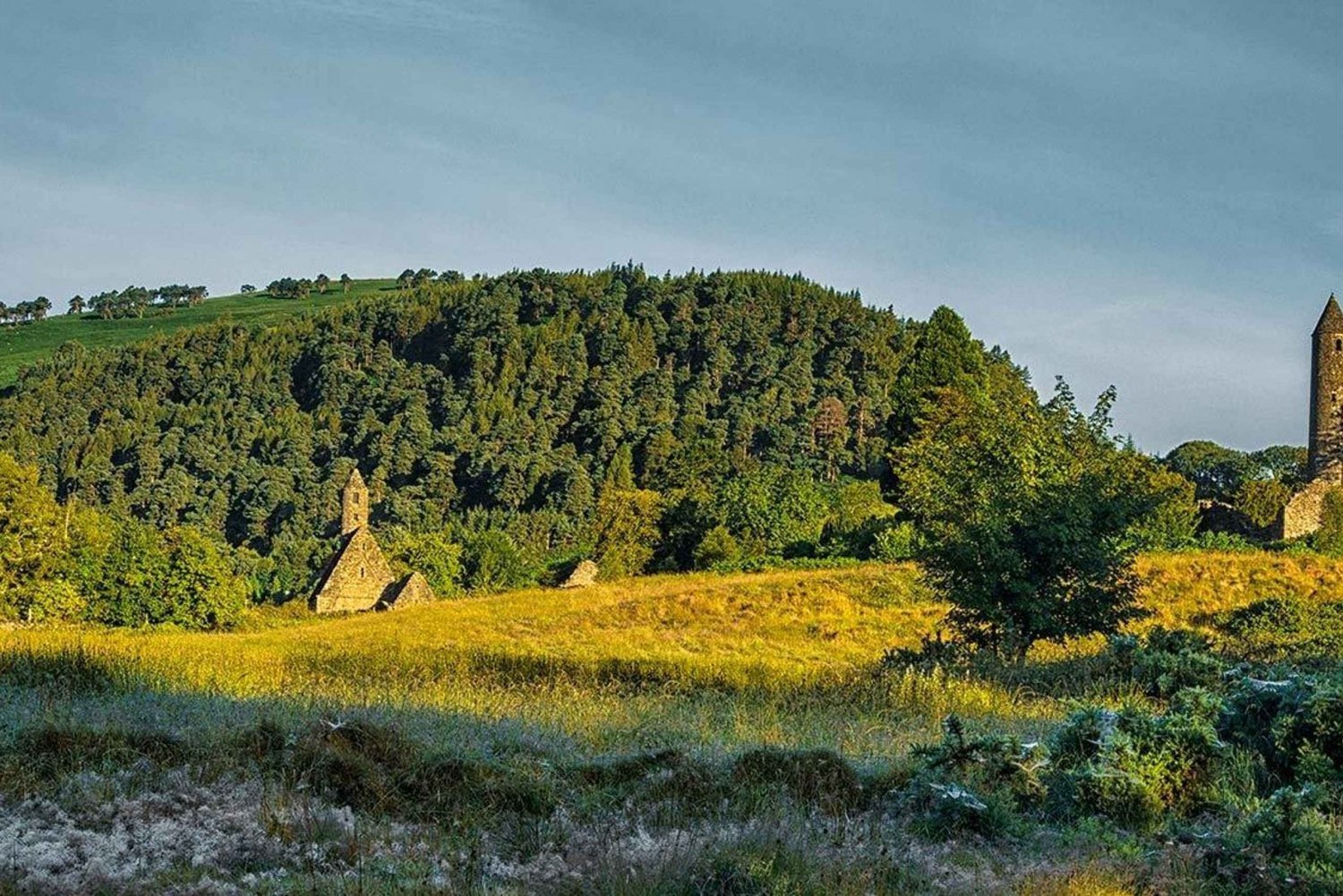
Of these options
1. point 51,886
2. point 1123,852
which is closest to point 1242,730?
point 1123,852

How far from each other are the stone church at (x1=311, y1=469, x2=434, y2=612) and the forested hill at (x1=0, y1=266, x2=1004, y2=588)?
28167mm

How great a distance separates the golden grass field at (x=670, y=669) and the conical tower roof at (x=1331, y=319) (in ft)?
105

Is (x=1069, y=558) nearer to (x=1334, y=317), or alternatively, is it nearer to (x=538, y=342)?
(x=1334, y=317)

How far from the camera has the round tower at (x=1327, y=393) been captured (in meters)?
66.6

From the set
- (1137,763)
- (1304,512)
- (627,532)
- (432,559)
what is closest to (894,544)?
(1304,512)

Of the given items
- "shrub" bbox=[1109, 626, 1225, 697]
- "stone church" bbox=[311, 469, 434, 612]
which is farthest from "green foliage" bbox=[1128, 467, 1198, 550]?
"stone church" bbox=[311, 469, 434, 612]

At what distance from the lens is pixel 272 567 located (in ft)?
381

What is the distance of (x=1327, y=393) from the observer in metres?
67.4

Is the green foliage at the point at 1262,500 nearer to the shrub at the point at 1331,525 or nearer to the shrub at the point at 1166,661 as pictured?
the shrub at the point at 1331,525

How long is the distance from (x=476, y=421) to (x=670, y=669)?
481 feet

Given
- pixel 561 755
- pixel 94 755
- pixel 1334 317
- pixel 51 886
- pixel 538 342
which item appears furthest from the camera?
pixel 538 342

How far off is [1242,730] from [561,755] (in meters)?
5.20

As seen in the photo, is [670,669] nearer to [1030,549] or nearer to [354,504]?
[1030,549]

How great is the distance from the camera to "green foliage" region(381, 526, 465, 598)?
283 feet
